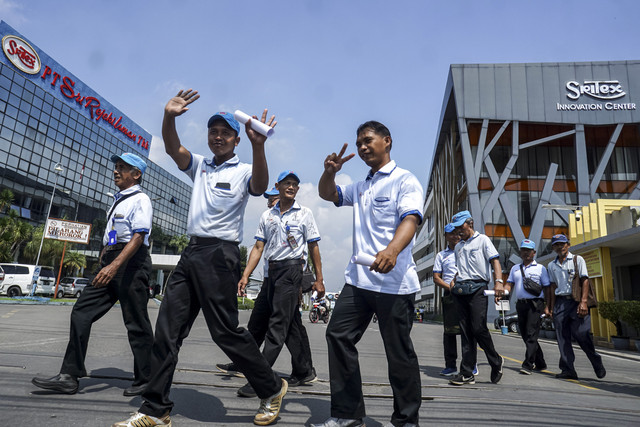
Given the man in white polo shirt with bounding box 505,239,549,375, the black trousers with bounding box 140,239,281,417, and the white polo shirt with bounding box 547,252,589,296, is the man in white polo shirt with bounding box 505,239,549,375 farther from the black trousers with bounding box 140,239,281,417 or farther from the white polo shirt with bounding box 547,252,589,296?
the black trousers with bounding box 140,239,281,417

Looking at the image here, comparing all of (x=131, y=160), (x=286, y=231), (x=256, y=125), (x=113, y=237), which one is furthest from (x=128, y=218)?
(x=256, y=125)

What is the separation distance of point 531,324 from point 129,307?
18.6 feet

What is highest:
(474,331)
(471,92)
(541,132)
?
(471,92)

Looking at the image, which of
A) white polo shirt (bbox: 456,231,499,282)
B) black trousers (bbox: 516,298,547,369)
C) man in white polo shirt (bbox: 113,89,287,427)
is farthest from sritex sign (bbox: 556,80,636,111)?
man in white polo shirt (bbox: 113,89,287,427)

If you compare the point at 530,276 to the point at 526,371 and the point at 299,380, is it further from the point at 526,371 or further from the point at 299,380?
the point at 299,380

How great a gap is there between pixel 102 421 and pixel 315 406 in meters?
1.46

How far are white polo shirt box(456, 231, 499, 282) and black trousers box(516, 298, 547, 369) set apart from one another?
1.78 metres

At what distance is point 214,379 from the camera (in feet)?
13.8

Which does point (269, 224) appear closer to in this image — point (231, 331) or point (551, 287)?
point (231, 331)

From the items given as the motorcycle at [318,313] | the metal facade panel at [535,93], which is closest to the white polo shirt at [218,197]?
the motorcycle at [318,313]

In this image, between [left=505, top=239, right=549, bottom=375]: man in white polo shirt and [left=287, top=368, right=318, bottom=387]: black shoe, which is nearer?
[left=287, top=368, right=318, bottom=387]: black shoe

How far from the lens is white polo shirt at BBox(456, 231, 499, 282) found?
5.39 metres

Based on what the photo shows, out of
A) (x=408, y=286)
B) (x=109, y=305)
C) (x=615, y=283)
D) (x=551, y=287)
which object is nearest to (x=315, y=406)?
(x=408, y=286)

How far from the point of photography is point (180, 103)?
3.00 metres
